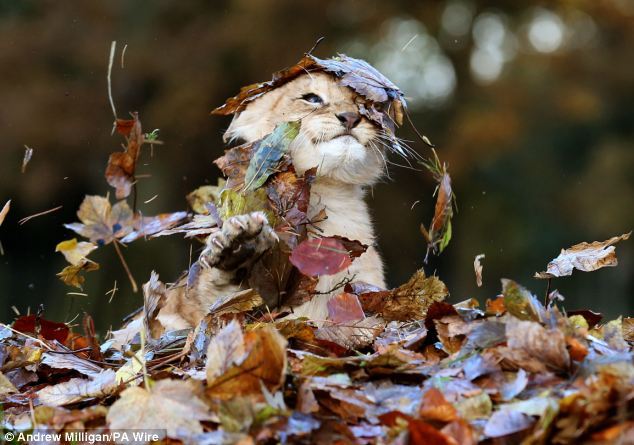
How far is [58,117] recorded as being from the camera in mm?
13977

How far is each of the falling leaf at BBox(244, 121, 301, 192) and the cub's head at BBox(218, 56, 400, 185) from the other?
1.05 ft

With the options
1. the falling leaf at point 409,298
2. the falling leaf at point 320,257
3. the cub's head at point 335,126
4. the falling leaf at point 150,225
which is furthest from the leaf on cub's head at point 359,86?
the falling leaf at point 320,257

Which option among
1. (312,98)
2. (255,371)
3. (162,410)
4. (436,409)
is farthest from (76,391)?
(312,98)

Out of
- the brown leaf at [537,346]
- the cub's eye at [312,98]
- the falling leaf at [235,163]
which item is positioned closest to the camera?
the brown leaf at [537,346]

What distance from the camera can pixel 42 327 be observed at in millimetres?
3943

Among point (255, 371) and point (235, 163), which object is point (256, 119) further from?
point (255, 371)

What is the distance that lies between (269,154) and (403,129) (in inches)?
403

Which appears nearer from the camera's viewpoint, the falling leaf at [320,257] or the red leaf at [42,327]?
the falling leaf at [320,257]

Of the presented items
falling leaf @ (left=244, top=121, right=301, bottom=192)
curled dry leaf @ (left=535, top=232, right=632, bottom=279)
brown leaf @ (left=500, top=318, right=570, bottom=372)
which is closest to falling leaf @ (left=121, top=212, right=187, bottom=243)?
falling leaf @ (left=244, top=121, right=301, bottom=192)

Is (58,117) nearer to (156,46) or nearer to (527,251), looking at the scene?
(156,46)

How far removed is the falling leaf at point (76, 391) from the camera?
9.61ft

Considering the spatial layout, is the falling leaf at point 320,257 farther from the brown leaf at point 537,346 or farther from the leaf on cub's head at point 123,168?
the leaf on cub's head at point 123,168

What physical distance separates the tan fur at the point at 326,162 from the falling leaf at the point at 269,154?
1.31ft

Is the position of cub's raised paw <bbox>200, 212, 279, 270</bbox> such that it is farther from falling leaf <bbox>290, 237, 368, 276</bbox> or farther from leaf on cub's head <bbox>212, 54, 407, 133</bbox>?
leaf on cub's head <bbox>212, 54, 407, 133</bbox>
